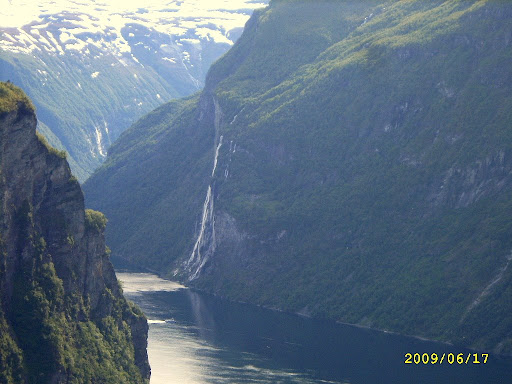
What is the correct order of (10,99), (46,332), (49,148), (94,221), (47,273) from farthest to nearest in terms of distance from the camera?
(94,221) → (49,148) → (47,273) → (46,332) → (10,99)

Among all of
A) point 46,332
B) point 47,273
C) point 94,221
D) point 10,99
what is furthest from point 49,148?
point 46,332

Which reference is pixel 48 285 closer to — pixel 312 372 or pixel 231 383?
pixel 231 383

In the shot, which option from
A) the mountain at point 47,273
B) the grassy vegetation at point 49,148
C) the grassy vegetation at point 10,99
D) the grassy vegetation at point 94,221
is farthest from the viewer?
the grassy vegetation at point 94,221

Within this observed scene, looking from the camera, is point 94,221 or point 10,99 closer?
point 10,99

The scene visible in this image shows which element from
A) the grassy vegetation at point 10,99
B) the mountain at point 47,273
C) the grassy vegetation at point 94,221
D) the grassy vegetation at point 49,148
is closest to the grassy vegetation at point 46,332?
the mountain at point 47,273

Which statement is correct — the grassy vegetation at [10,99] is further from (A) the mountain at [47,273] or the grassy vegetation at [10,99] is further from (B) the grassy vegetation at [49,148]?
(B) the grassy vegetation at [49,148]

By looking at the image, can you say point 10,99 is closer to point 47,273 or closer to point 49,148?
point 49,148

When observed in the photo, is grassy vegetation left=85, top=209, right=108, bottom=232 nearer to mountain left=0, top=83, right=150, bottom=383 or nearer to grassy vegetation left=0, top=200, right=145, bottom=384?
mountain left=0, top=83, right=150, bottom=383

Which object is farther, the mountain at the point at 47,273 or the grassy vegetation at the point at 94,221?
the grassy vegetation at the point at 94,221

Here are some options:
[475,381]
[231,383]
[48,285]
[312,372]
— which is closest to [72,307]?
[48,285]
